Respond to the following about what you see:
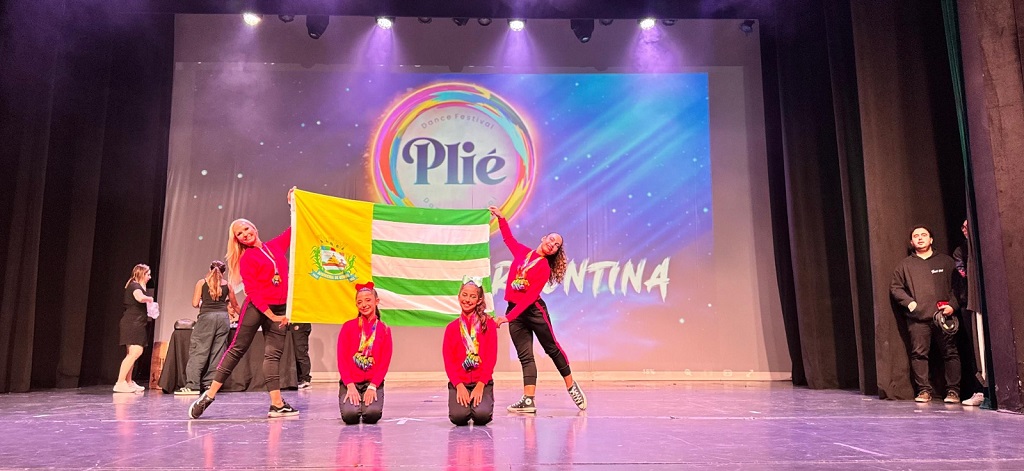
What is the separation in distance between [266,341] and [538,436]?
2019 millimetres

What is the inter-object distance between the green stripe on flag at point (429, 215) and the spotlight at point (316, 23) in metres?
3.66

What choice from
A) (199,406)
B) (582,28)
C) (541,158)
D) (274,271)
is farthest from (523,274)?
(582,28)

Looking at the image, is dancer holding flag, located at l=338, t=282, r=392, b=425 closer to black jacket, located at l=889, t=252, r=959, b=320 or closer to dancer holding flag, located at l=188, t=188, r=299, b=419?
dancer holding flag, located at l=188, t=188, r=299, b=419

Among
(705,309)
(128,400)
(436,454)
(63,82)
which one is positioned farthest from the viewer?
(705,309)

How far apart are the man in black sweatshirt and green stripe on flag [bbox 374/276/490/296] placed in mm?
3731

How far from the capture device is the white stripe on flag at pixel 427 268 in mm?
6707

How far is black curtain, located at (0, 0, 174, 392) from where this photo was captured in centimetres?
737

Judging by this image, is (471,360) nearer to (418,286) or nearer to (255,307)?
(255,307)

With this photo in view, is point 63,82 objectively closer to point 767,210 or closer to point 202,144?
point 202,144

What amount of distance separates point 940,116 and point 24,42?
9056mm

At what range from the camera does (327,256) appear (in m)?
6.04

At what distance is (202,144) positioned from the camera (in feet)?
30.6

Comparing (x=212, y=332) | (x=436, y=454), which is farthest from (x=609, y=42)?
(x=436, y=454)

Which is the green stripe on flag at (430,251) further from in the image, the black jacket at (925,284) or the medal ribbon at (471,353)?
the black jacket at (925,284)
